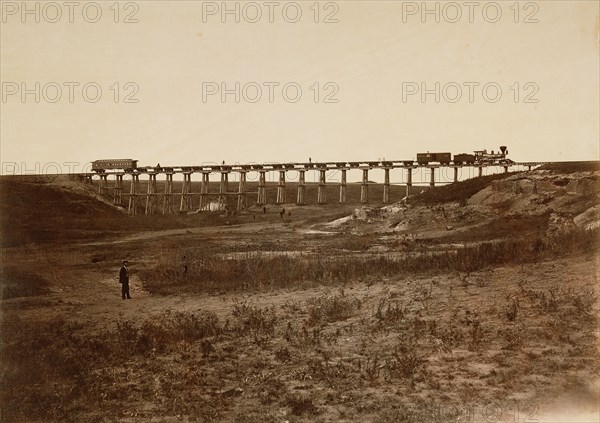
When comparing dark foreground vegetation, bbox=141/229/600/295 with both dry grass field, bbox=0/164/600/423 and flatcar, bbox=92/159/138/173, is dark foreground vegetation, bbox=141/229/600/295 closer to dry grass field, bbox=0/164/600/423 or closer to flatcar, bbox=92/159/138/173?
dry grass field, bbox=0/164/600/423

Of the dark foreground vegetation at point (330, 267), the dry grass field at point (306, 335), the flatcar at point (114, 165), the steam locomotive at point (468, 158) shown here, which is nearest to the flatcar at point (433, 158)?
the steam locomotive at point (468, 158)

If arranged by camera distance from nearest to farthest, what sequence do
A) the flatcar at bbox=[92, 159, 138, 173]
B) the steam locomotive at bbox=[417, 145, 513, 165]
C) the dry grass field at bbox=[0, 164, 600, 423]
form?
the dry grass field at bbox=[0, 164, 600, 423] < the steam locomotive at bbox=[417, 145, 513, 165] < the flatcar at bbox=[92, 159, 138, 173]

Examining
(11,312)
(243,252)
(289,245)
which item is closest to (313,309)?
(11,312)

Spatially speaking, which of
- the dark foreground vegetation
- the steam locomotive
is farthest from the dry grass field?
the steam locomotive

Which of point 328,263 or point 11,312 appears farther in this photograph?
point 328,263

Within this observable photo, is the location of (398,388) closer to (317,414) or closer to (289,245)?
(317,414)

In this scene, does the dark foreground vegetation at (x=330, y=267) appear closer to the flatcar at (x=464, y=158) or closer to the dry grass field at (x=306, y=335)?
the dry grass field at (x=306, y=335)

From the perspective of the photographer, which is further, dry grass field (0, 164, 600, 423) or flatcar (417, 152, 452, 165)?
flatcar (417, 152, 452, 165)

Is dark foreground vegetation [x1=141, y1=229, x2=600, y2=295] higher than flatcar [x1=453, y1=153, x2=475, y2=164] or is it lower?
lower
